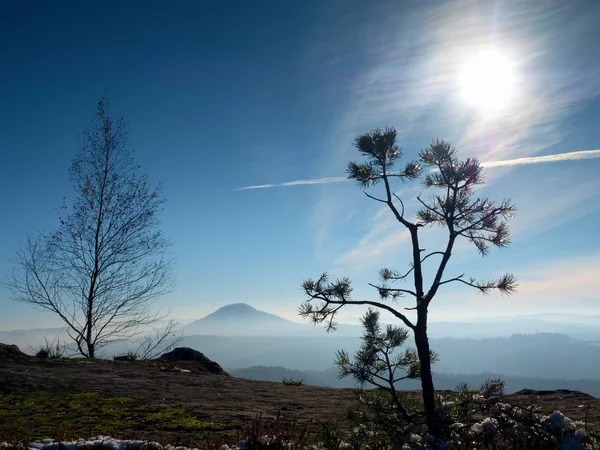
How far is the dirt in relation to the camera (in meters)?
8.33

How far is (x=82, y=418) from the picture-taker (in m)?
7.61

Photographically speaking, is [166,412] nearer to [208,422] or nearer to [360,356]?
[208,422]

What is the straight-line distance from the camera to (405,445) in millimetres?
4648

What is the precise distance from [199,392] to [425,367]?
7.11 metres

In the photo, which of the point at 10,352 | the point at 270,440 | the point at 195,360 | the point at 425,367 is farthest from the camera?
the point at 195,360

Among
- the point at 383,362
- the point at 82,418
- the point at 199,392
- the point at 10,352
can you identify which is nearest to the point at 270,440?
the point at 383,362

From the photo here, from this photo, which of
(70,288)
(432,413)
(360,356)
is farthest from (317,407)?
(70,288)

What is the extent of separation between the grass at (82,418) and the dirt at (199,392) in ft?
1.39

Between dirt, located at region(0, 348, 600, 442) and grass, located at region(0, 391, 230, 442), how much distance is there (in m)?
0.42

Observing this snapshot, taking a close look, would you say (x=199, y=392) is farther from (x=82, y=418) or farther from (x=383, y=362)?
(x=383, y=362)

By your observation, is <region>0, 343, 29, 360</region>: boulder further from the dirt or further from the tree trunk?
the tree trunk

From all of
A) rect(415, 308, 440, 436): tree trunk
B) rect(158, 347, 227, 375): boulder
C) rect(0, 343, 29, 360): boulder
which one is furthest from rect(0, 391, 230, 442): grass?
rect(158, 347, 227, 375): boulder

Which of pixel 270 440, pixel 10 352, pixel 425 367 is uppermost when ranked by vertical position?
pixel 10 352

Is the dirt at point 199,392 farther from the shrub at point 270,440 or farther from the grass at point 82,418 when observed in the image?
the shrub at point 270,440
